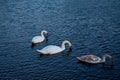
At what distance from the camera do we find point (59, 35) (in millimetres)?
44719

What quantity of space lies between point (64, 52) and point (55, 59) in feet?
9.01

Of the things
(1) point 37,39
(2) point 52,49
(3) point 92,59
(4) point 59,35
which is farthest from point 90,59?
(4) point 59,35

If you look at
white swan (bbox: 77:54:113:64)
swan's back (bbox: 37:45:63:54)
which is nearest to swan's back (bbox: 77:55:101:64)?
white swan (bbox: 77:54:113:64)

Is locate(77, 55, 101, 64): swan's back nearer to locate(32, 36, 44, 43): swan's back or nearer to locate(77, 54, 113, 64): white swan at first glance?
locate(77, 54, 113, 64): white swan

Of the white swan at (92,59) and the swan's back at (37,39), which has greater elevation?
the swan's back at (37,39)

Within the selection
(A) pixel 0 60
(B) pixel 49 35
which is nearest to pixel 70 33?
(B) pixel 49 35

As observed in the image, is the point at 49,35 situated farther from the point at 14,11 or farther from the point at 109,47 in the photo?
the point at 14,11

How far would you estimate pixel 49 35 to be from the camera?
4538 centimetres

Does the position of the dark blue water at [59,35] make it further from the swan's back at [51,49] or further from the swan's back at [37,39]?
A: the swan's back at [51,49]

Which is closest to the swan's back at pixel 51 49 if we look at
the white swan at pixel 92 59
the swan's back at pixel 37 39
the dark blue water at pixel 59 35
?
the dark blue water at pixel 59 35

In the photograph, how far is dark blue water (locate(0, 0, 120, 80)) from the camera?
34531 millimetres

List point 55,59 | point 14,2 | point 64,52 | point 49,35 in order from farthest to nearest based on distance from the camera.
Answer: point 14,2, point 49,35, point 64,52, point 55,59

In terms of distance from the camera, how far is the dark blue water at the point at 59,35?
113 ft

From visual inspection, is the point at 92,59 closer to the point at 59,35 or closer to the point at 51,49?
the point at 51,49
